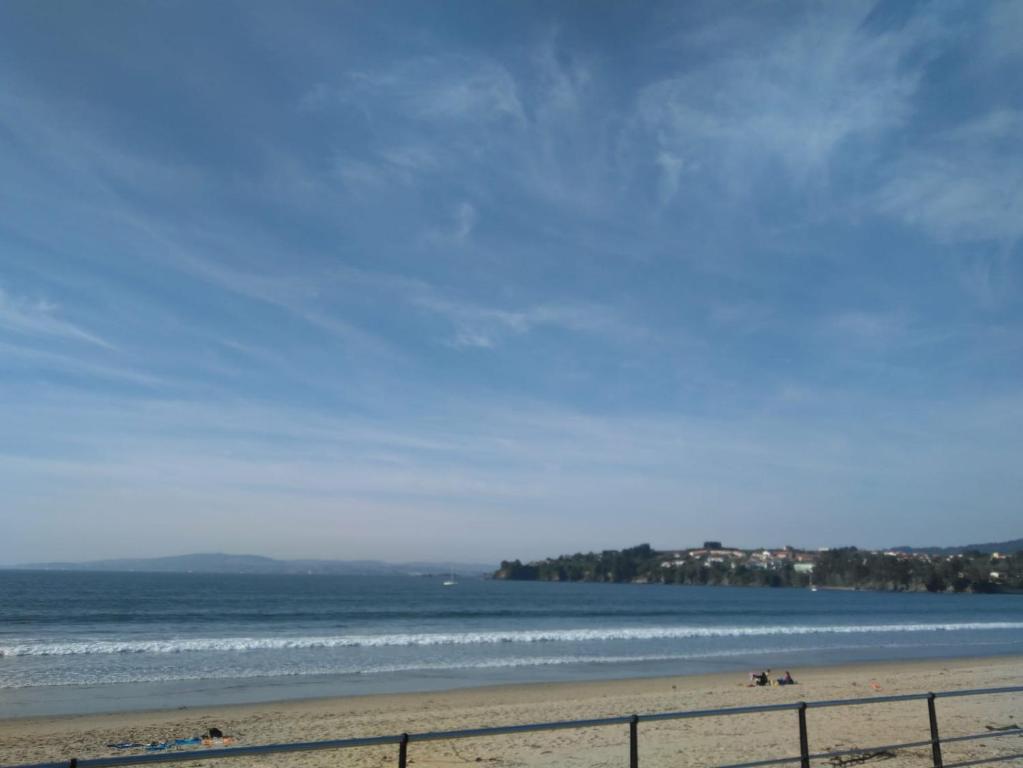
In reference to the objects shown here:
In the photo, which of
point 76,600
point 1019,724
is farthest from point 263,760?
point 76,600

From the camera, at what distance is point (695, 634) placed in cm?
4228

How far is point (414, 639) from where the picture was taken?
35.6m

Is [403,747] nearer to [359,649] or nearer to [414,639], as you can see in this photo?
[359,649]

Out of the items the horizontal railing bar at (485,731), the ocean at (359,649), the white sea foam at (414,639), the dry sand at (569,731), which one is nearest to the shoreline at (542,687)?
the dry sand at (569,731)

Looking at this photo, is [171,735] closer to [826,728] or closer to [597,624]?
[826,728]

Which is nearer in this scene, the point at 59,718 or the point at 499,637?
the point at 59,718

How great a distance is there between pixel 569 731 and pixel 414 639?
24.1 meters

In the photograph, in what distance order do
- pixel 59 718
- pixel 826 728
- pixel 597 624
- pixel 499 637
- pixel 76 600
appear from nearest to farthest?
pixel 826 728, pixel 59 718, pixel 499 637, pixel 597 624, pixel 76 600

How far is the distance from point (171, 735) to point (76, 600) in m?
58.8

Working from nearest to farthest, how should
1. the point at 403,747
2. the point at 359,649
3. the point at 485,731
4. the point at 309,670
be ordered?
the point at 403,747 < the point at 485,731 < the point at 309,670 < the point at 359,649

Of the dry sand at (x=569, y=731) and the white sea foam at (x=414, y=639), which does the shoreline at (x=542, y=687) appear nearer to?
the dry sand at (x=569, y=731)

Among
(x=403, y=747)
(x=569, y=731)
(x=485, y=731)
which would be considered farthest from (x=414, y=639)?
(x=403, y=747)

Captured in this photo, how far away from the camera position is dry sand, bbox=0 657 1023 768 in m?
11.1

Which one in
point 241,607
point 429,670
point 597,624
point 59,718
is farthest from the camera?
point 241,607
